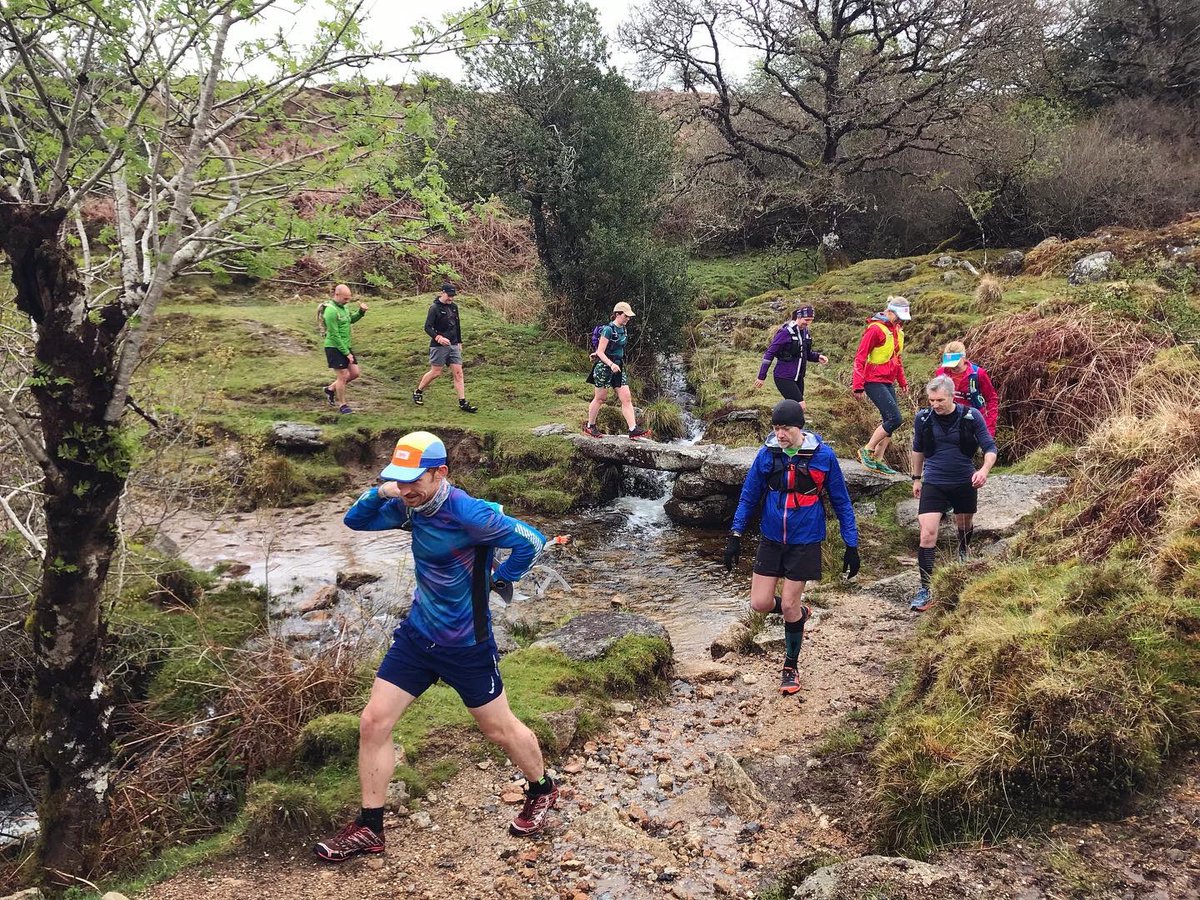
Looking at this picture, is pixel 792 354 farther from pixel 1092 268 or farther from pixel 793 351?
pixel 1092 268

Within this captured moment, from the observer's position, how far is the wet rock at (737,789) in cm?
437

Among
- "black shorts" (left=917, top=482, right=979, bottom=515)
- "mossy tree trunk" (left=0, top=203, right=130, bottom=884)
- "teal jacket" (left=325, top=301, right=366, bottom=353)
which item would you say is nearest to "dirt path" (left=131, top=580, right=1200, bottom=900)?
"mossy tree trunk" (left=0, top=203, right=130, bottom=884)

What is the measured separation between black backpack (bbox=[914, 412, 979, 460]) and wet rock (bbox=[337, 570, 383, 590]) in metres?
5.99

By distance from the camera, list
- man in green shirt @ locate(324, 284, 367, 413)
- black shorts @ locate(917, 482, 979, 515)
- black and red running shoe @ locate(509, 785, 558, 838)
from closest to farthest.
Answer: black and red running shoe @ locate(509, 785, 558, 838)
black shorts @ locate(917, 482, 979, 515)
man in green shirt @ locate(324, 284, 367, 413)

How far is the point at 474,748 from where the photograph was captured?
5094mm

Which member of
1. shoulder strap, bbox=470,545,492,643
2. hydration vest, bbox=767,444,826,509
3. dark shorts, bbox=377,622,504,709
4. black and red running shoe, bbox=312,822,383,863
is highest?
hydration vest, bbox=767,444,826,509

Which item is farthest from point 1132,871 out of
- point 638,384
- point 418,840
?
point 638,384

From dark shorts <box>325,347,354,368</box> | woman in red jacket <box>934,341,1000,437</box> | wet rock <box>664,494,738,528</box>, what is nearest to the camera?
woman in red jacket <box>934,341,1000,437</box>

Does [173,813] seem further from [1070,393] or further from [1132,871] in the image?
[1070,393]

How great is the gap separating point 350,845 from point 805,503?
377cm

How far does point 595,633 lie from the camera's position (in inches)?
255

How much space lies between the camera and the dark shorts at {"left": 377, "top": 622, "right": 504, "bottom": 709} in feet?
13.3

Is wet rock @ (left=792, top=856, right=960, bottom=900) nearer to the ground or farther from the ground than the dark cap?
nearer to the ground

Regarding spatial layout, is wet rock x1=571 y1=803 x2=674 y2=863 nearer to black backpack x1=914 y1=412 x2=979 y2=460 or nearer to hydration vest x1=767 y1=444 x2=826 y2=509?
hydration vest x1=767 y1=444 x2=826 y2=509
